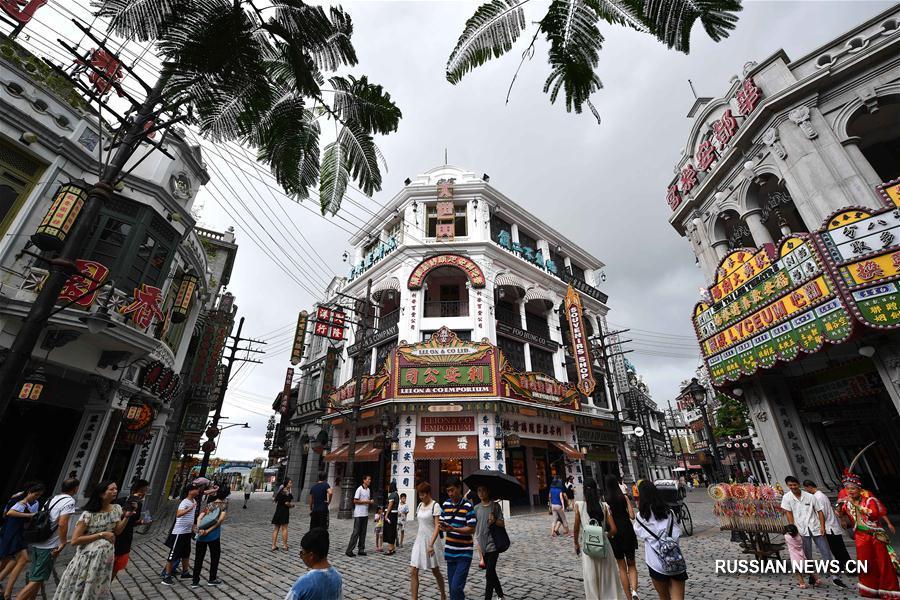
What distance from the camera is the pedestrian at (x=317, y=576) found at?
2426 millimetres

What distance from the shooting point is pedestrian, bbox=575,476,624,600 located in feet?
15.3

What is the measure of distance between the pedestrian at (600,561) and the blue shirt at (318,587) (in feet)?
11.7

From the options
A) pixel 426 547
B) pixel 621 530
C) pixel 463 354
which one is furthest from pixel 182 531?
pixel 463 354

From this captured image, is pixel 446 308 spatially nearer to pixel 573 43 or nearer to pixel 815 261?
pixel 815 261

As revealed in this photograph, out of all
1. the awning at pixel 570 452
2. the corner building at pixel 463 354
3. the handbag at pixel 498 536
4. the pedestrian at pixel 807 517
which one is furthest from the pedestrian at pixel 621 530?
the awning at pixel 570 452

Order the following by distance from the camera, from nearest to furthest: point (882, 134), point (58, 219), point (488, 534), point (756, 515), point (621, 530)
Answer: point (621, 530)
point (488, 534)
point (756, 515)
point (58, 219)
point (882, 134)

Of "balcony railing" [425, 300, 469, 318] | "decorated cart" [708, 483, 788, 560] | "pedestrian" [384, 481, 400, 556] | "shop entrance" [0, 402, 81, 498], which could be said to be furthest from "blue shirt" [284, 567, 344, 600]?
"balcony railing" [425, 300, 469, 318]

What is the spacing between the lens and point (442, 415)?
17234 mm

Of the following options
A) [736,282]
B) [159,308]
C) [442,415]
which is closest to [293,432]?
[442,415]

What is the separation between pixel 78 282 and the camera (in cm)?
897

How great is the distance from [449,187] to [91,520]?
21.7 m

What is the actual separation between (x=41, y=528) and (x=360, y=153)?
6280 mm

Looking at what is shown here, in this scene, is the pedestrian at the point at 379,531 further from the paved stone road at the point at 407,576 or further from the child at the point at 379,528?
the paved stone road at the point at 407,576

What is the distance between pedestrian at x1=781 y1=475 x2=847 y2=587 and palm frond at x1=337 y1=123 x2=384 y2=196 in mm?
8087
